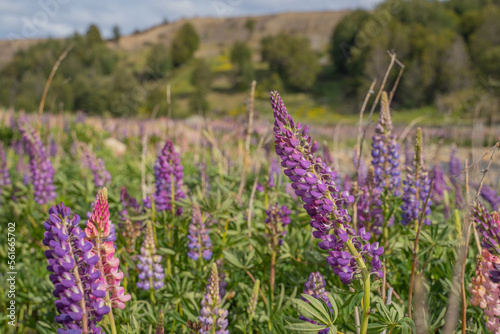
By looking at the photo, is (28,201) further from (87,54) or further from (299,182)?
(87,54)

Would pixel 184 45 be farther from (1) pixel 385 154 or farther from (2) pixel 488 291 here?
(2) pixel 488 291

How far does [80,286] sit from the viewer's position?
1185 millimetres

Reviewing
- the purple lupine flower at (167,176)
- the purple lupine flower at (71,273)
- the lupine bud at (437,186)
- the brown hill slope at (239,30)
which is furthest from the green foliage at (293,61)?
the purple lupine flower at (71,273)

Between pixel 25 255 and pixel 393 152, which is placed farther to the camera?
pixel 25 255

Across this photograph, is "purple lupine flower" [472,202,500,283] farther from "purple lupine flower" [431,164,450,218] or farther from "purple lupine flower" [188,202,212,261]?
"purple lupine flower" [431,164,450,218]

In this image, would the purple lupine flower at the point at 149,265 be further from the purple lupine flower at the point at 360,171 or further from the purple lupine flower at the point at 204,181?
→ the purple lupine flower at the point at 360,171

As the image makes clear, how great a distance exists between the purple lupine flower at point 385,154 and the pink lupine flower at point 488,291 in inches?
44.4

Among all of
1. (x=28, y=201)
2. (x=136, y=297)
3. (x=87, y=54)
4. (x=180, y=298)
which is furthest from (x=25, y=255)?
(x=87, y=54)

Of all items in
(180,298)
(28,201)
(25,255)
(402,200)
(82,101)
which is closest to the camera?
(180,298)

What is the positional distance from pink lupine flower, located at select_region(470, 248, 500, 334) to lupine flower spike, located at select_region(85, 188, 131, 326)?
1.23m

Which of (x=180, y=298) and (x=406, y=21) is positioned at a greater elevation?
(x=406, y=21)

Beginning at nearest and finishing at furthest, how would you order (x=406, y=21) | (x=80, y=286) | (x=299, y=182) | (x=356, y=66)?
(x=80, y=286)
(x=299, y=182)
(x=356, y=66)
(x=406, y=21)

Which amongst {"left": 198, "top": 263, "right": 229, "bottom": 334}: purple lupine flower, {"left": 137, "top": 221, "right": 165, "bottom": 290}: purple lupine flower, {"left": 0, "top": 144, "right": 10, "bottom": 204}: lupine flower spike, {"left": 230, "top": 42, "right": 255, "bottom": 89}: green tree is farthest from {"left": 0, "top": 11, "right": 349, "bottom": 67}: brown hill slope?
{"left": 198, "top": 263, "right": 229, "bottom": 334}: purple lupine flower

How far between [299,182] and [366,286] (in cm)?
39
